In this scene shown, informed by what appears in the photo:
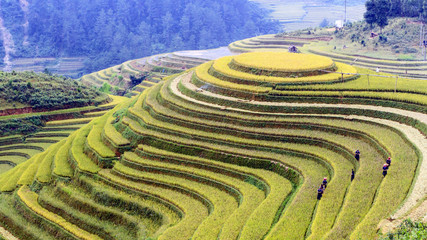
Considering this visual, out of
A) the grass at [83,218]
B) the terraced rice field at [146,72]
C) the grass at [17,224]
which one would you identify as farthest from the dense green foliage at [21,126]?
the terraced rice field at [146,72]

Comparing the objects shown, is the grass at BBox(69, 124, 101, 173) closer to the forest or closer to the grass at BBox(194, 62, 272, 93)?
the grass at BBox(194, 62, 272, 93)

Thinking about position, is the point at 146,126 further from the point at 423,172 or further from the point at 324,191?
the point at 423,172

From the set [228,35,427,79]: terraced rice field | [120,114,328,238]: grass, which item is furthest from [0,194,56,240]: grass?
[228,35,427,79]: terraced rice field

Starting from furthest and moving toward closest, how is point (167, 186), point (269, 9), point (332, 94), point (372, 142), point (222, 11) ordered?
point (269, 9) < point (222, 11) < point (332, 94) < point (167, 186) < point (372, 142)

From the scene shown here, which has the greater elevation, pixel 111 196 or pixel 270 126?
pixel 270 126

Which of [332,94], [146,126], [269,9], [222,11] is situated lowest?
[146,126]

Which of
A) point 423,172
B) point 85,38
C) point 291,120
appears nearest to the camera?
point 423,172

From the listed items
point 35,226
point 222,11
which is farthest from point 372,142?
point 222,11
